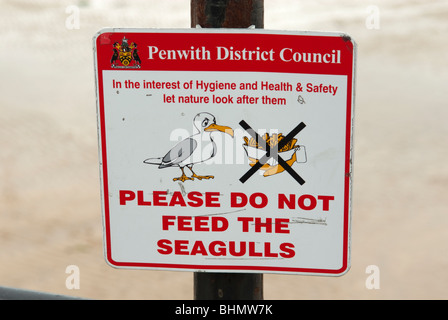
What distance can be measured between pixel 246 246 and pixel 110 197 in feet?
1.27

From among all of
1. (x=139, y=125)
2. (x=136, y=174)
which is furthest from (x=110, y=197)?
(x=139, y=125)

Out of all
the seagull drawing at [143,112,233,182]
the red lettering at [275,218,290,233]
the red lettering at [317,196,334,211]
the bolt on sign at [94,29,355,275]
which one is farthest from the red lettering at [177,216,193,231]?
the red lettering at [317,196,334,211]

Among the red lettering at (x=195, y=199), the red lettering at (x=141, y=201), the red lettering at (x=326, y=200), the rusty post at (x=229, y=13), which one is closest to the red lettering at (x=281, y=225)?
the red lettering at (x=326, y=200)

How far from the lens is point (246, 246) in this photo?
4.64ft

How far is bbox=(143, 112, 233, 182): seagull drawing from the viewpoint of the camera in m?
1.35

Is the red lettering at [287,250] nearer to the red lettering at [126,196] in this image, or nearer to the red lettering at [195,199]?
the red lettering at [195,199]

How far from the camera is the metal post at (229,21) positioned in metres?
1.34

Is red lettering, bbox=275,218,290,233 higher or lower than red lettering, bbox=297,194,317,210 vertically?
lower

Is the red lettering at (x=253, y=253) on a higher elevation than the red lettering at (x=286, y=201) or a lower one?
lower

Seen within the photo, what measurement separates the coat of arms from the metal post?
6.8 inches

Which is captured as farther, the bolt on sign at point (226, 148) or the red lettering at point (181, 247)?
the red lettering at point (181, 247)

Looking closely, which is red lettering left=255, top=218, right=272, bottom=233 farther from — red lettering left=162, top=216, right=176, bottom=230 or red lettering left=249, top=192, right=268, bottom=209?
red lettering left=162, top=216, right=176, bottom=230

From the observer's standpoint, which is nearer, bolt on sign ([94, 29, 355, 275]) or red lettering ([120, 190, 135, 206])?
bolt on sign ([94, 29, 355, 275])

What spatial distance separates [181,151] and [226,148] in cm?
12
